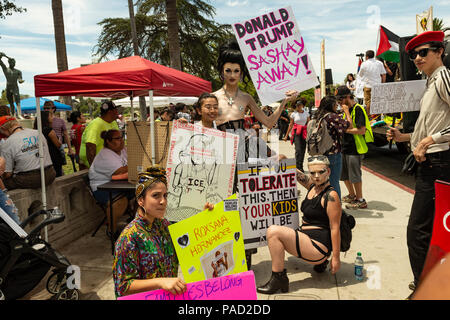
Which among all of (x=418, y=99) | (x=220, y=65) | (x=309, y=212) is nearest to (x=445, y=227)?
(x=418, y=99)

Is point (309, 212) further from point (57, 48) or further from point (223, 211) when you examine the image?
point (57, 48)

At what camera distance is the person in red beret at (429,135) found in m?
2.78

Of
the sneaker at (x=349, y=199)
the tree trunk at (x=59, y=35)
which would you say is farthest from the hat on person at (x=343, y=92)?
the tree trunk at (x=59, y=35)

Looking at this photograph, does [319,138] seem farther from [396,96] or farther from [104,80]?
[104,80]

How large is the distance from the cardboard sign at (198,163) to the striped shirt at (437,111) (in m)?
1.61

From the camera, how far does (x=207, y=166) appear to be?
3395mm

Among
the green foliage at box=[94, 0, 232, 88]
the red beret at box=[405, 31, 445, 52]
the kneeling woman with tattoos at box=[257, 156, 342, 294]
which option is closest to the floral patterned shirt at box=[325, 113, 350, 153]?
the kneeling woman with tattoos at box=[257, 156, 342, 294]

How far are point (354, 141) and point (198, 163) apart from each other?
3.75 m

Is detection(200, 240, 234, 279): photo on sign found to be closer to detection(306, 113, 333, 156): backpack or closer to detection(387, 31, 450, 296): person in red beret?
detection(387, 31, 450, 296): person in red beret

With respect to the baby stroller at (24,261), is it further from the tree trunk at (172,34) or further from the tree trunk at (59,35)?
the tree trunk at (59,35)

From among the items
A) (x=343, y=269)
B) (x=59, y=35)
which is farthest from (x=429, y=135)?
(x=59, y=35)

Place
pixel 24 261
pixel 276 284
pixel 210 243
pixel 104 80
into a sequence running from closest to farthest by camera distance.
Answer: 1. pixel 210 243
2. pixel 24 261
3. pixel 276 284
4. pixel 104 80

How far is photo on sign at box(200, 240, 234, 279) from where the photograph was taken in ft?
7.26

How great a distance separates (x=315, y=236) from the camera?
365 centimetres
